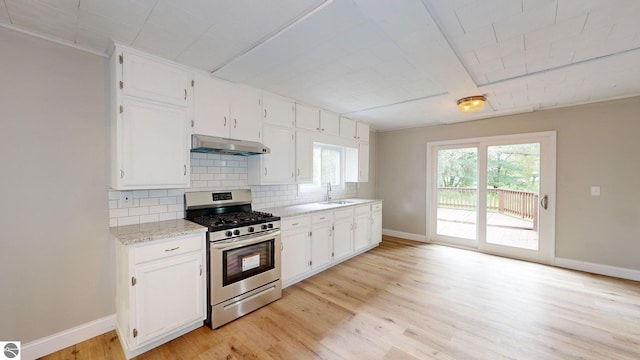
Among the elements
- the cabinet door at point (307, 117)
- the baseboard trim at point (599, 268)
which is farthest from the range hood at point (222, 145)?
the baseboard trim at point (599, 268)

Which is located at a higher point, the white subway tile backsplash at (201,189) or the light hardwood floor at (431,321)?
the white subway tile backsplash at (201,189)

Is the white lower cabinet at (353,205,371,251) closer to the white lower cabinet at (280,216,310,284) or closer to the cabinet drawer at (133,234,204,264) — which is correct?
the white lower cabinet at (280,216,310,284)

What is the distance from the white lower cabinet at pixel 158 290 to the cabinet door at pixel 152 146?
23.3 inches

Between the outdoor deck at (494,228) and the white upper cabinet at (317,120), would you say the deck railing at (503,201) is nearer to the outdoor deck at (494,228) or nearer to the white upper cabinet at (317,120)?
the outdoor deck at (494,228)

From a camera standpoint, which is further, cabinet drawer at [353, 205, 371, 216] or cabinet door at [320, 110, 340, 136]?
cabinet drawer at [353, 205, 371, 216]

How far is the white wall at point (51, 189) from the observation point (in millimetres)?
1838

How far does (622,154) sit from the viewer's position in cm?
338

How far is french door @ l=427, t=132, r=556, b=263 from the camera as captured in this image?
3.94 m

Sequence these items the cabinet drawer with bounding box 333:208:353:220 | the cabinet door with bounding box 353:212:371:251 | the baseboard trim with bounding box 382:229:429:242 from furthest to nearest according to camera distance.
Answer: the baseboard trim with bounding box 382:229:429:242, the cabinet door with bounding box 353:212:371:251, the cabinet drawer with bounding box 333:208:353:220

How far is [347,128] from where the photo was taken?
4434mm

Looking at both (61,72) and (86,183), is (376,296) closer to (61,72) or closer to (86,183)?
(86,183)

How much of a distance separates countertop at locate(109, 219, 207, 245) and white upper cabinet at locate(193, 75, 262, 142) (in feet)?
3.12

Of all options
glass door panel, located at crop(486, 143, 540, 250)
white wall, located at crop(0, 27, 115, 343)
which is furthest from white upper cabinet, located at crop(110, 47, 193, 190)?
glass door panel, located at crop(486, 143, 540, 250)

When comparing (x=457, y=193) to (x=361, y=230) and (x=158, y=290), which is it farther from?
(x=158, y=290)
